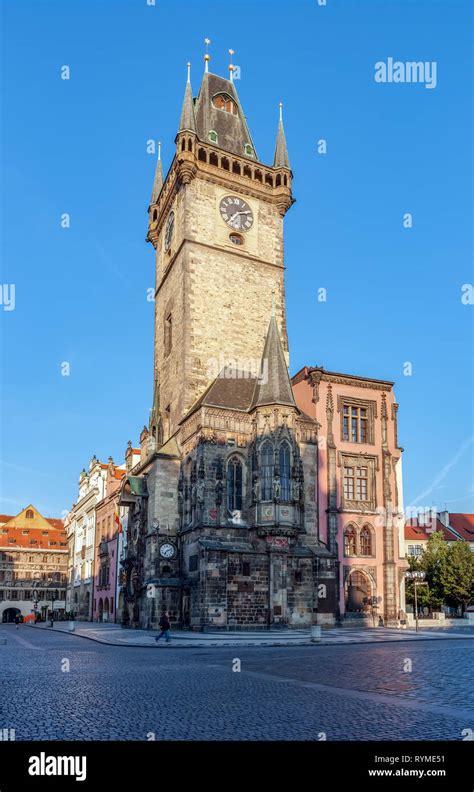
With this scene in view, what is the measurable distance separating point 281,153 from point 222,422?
23.6 m

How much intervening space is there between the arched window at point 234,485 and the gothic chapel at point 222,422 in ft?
0.20

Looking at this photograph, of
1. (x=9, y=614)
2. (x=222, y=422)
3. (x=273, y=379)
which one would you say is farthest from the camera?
(x=9, y=614)

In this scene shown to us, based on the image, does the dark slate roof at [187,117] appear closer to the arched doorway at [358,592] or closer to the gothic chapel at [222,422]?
the gothic chapel at [222,422]

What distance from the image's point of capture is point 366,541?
41.3m

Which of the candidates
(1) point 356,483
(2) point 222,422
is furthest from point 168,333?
(1) point 356,483

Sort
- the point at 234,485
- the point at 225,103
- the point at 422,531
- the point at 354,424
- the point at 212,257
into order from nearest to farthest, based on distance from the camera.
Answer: the point at 234,485
the point at 354,424
the point at 212,257
the point at 225,103
the point at 422,531

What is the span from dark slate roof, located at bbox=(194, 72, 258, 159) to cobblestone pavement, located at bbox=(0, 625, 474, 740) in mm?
38341

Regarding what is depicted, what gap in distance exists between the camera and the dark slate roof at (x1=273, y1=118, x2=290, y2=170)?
162 ft

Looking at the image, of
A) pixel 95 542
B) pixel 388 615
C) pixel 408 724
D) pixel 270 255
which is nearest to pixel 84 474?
pixel 95 542

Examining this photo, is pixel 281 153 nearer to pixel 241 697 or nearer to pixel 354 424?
pixel 354 424

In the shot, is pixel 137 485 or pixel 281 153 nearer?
Answer: pixel 137 485
